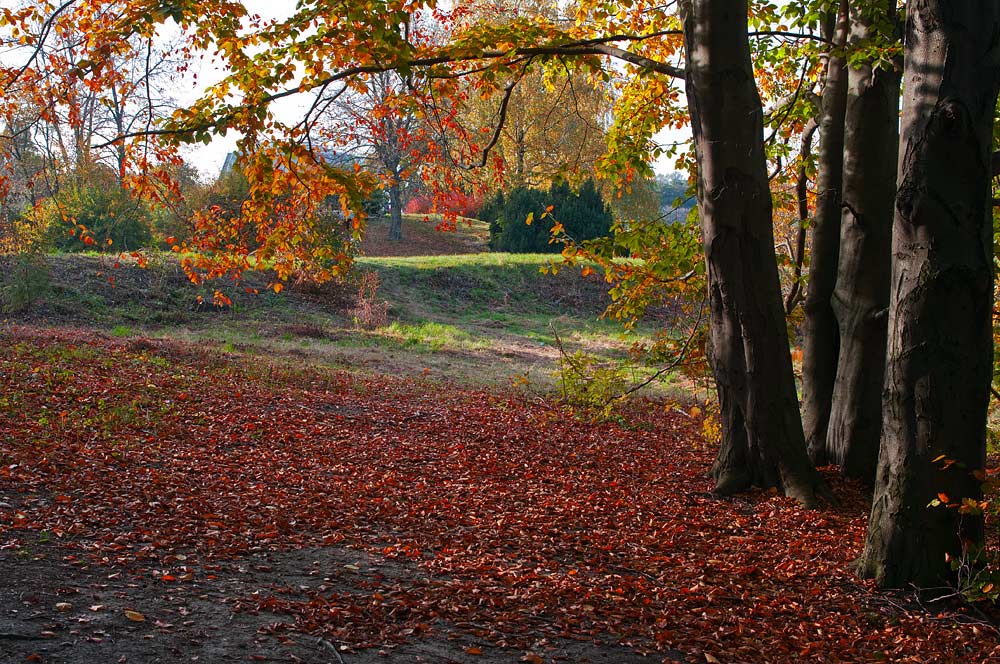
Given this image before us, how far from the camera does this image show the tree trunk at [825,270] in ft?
23.9

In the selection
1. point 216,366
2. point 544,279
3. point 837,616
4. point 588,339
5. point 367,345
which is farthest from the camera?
point 544,279

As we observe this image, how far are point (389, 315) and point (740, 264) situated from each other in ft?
48.4

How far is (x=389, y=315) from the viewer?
20406 mm

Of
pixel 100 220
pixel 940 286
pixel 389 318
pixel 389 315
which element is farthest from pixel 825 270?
pixel 100 220

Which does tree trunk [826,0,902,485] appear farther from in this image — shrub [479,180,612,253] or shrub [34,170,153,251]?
shrub [479,180,612,253]

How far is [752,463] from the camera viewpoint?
678 centimetres

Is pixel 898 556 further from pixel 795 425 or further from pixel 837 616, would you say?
pixel 795 425

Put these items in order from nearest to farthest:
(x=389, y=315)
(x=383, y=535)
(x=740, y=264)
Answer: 1. (x=383, y=535)
2. (x=740, y=264)
3. (x=389, y=315)

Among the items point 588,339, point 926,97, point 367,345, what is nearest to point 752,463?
point 926,97

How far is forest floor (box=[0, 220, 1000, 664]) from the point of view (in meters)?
3.94

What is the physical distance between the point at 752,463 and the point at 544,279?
63.9ft

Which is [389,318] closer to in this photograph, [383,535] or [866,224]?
[866,224]

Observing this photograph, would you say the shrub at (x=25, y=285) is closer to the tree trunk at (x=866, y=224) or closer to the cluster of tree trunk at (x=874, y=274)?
the cluster of tree trunk at (x=874, y=274)

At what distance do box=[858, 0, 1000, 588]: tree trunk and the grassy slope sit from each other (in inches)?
346
